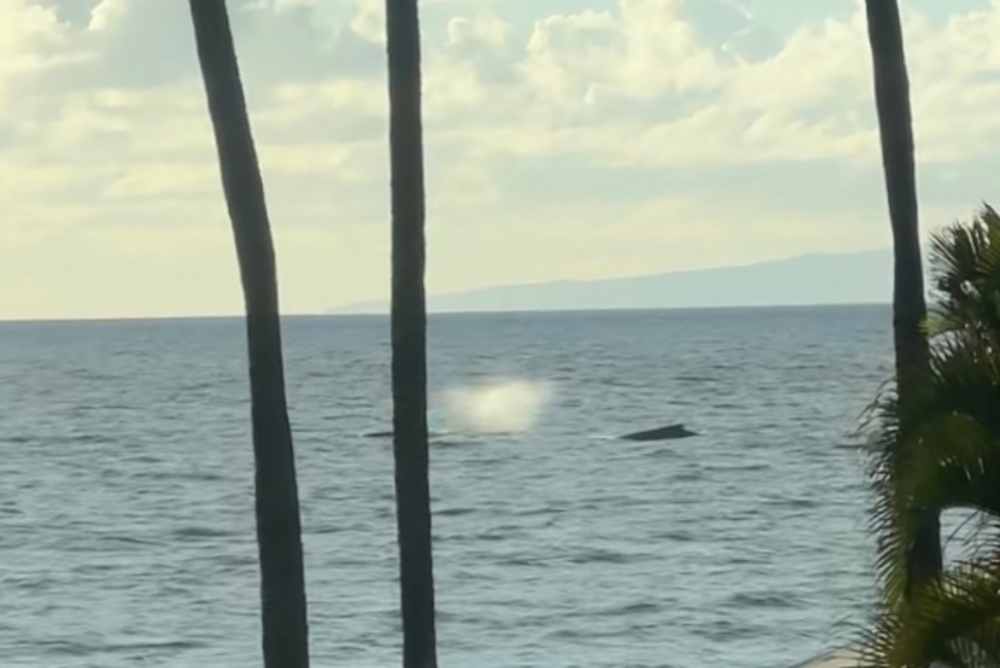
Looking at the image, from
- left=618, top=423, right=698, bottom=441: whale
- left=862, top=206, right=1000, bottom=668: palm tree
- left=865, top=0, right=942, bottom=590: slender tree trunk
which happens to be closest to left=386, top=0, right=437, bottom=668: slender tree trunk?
left=865, top=0, right=942, bottom=590: slender tree trunk

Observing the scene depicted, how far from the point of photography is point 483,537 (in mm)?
50500

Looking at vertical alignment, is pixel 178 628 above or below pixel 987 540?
below

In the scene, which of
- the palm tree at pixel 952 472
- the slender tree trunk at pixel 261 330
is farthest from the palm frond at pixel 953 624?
the slender tree trunk at pixel 261 330

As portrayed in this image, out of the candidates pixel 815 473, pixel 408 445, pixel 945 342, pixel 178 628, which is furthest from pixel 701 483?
pixel 945 342

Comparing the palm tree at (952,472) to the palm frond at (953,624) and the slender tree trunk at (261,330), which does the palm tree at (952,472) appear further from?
the slender tree trunk at (261,330)

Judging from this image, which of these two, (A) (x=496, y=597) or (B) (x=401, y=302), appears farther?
(A) (x=496, y=597)

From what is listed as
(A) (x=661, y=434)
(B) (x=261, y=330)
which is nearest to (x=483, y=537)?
(A) (x=661, y=434)

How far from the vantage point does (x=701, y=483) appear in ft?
210

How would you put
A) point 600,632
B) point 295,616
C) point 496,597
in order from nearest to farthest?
point 295,616
point 600,632
point 496,597

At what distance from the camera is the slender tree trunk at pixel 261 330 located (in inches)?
574

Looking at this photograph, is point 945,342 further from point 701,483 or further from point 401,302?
point 701,483

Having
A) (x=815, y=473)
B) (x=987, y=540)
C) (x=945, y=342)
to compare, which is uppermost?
(x=945, y=342)

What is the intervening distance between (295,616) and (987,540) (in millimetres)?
5413

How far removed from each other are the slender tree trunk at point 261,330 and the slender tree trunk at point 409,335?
78.3 inches
